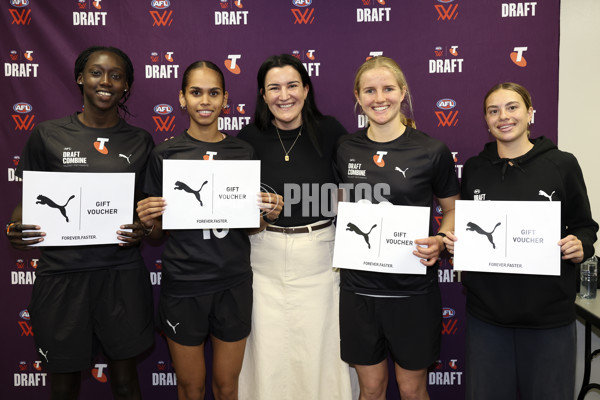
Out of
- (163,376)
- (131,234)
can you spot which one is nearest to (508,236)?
(131,234)

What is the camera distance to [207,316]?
213 centimetres

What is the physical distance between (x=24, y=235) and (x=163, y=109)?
1.30 metres

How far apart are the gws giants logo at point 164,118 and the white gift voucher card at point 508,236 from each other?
202cm

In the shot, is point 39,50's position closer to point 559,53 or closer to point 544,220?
point 544,220

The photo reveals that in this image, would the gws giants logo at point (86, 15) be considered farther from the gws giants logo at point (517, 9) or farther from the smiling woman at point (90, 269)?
the gws giants logo at point (517, 9)

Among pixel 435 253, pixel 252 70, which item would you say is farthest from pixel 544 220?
pixel 252 70

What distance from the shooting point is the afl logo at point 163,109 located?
9.77 ft

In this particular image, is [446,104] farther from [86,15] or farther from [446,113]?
[86,15]

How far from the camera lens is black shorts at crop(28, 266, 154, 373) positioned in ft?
6.78

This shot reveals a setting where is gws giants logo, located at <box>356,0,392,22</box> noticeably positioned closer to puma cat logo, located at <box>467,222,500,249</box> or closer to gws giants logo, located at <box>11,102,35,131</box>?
puma cat logo, located at <box>467,222,500,249</box>

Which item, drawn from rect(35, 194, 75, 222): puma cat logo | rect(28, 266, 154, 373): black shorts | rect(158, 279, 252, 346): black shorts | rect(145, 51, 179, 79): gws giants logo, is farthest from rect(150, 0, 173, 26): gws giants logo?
rect(158, 279, 252, 346): black shorts

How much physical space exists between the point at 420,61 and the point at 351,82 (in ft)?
1.61

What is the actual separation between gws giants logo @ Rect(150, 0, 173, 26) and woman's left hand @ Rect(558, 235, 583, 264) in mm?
2710

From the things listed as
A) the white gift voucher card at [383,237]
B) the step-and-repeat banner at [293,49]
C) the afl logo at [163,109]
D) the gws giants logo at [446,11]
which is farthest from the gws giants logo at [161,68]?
the gws giants logo at [446,11]
